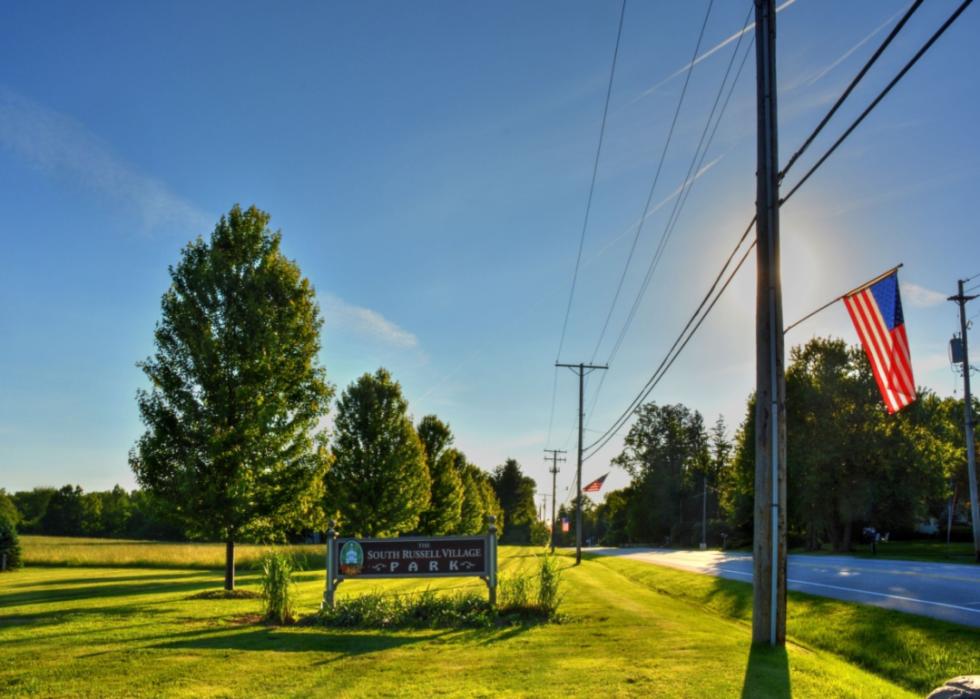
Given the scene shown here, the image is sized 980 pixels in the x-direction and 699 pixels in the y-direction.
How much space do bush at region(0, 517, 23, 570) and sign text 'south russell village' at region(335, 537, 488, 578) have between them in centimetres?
2469

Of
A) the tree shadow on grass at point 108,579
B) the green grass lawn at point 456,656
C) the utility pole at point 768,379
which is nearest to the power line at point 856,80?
the utility pole at point 768,379

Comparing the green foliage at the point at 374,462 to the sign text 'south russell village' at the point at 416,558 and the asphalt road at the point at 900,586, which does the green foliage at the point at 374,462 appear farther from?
the sign text 'south russell village' at the point at 416,558

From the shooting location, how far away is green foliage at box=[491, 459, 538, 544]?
5399 inches

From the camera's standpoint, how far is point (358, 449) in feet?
116

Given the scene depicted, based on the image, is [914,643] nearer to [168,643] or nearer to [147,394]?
[168,643]

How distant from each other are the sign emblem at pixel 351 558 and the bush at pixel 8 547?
24.6 m

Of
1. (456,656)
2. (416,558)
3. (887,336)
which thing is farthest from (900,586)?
(456,656)

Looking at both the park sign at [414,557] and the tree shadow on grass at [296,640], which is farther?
the park sign at [414,557]

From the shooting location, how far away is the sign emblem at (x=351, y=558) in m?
15.2

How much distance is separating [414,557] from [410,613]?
5.40 feet

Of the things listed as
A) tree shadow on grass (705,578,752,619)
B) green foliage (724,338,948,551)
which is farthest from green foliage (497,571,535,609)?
green foliage (724,338,948,551)

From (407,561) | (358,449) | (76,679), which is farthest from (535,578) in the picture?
(358,449)

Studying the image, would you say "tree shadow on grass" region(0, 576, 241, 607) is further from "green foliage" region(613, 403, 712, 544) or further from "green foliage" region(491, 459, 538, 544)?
"green foliage" region(491, 459, 538, 544)

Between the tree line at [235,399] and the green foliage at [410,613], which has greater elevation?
the tree line at [235,399]
